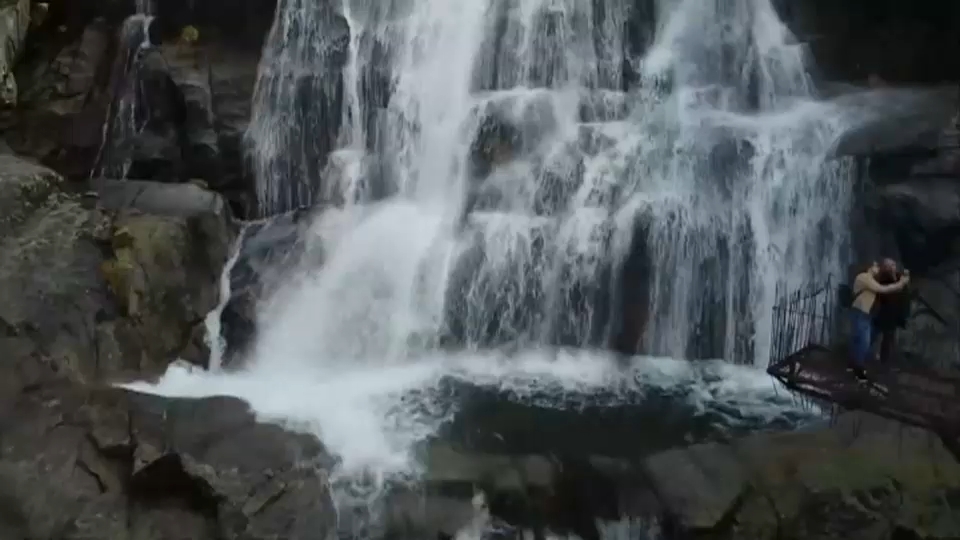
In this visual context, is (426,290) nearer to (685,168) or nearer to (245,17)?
(685,168)

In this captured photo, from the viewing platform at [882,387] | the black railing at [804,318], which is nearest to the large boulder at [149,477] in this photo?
the viewing platform at [882,387]

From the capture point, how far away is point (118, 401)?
31.6ft

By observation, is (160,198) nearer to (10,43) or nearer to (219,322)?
(219,322)

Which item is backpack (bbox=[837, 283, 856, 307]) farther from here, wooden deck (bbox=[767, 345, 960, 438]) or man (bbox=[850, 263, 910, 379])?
wooden deck (bbox=[767, 345, 960, 438])

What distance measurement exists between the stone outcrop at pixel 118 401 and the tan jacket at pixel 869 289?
18.3 ft

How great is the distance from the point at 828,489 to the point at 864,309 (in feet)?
7.61

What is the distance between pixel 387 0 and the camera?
15461 millimetres

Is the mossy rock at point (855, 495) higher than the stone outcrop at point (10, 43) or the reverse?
the reverse

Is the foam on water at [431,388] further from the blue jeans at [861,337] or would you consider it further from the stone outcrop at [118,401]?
the blue jeans at [861,337]

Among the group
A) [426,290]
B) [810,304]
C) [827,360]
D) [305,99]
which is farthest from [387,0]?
[827,360]

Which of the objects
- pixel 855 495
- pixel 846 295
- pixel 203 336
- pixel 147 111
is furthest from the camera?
pixel 147 111

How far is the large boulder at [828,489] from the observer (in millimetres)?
8469

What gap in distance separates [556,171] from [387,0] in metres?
4.29

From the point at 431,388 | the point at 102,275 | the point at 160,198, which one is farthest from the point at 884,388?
the point at 160,198
